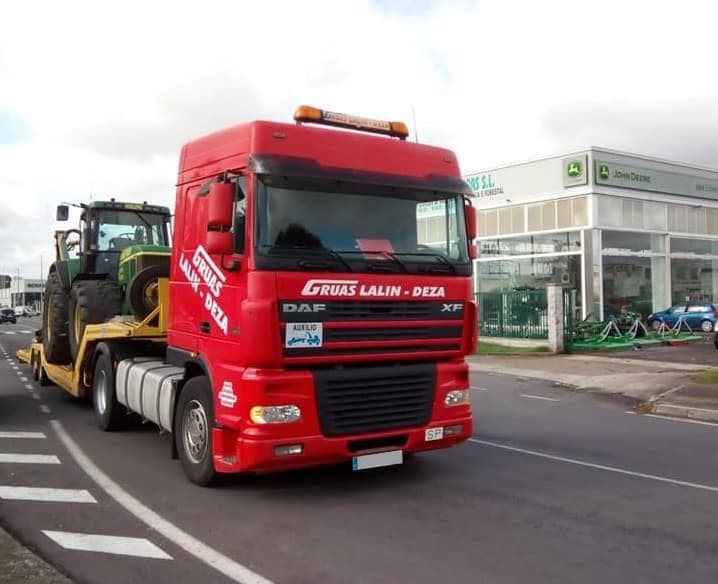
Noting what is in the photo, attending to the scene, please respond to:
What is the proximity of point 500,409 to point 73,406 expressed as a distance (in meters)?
7.22

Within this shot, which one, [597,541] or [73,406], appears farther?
[73,406]

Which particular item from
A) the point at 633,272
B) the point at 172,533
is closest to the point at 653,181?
the point at 633,272

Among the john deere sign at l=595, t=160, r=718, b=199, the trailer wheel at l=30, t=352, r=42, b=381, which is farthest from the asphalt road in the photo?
the john deere sign at l=595, t=160, r=718, b=199

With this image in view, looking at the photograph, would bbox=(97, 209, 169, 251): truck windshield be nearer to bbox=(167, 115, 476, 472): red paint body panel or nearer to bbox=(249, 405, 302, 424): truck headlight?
bbox=(167, 115, 476, 472): red paint body panel

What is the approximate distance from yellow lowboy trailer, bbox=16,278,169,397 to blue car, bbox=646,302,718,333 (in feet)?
80.9

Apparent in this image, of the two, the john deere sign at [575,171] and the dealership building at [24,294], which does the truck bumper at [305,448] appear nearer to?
the john deere sign at [575,171]

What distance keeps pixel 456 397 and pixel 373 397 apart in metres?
1.00

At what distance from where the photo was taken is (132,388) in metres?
8.70

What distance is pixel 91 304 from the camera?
35.4ft

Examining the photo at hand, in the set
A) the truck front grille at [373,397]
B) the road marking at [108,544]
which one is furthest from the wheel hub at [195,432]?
the road marking at [108,544]

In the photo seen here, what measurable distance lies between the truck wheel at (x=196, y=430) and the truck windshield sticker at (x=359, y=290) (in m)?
1.50

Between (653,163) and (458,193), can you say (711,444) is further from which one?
(653,163)

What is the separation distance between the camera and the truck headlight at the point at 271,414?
586 cm

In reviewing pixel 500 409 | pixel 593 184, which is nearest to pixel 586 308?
pixel 593 184
